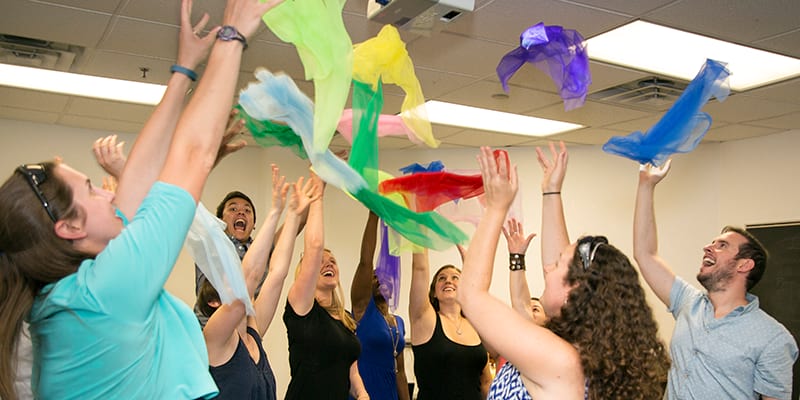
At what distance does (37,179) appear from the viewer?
1.16 metres

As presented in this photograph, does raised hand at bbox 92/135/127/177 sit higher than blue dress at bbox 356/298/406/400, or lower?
higher

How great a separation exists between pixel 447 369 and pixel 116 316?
2417 mm

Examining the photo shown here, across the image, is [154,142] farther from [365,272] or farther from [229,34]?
[365,272]

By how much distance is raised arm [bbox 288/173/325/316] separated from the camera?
2.65m

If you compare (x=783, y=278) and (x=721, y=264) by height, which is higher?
(x=783, y=278)

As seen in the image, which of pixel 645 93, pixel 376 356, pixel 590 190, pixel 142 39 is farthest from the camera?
pixel 590 190

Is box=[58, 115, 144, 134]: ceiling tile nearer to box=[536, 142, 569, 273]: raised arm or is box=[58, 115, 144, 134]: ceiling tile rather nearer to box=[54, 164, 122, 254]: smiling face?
box=[536, 142, 569, 273]: raised arm

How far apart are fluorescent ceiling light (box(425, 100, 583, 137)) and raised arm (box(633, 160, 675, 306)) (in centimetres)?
248


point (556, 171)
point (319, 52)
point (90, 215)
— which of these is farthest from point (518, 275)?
point (90, 215)

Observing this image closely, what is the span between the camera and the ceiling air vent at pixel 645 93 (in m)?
4.57

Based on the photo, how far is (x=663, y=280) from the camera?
3.15 m

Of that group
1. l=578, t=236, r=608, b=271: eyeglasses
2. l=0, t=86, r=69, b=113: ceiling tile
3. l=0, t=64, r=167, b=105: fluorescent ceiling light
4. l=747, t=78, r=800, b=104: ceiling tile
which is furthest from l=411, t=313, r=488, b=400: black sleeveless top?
l=0, t=86, r=69, b=113: ceiling tile

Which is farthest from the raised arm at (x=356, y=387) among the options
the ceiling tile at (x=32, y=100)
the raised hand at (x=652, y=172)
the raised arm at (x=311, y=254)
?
the ceiling tile at (x=32, y=100)

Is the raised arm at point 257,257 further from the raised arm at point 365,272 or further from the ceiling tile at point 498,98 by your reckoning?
the ceiling tile at point 498,98
